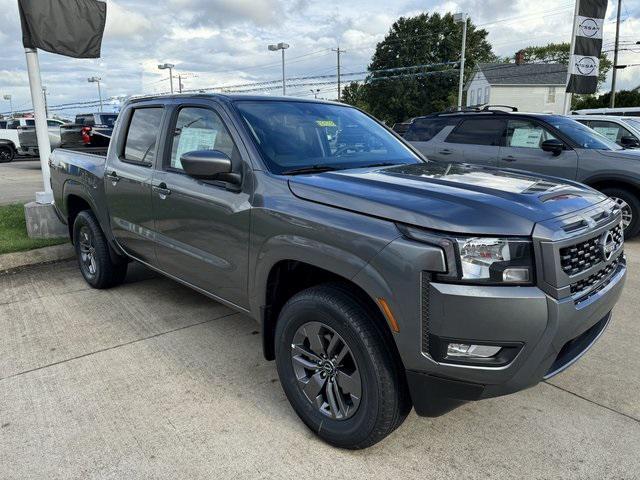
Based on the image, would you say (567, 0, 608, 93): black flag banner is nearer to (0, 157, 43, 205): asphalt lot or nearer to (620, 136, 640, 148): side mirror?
(620, 136, 640, 148): side mirror

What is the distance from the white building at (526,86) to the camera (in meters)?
50.5

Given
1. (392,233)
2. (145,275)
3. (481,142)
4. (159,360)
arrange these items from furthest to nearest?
1. (481,142)
2. (145,275)
3. (159,360)
4. (392,233)

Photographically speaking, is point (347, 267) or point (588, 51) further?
point (588, 51)

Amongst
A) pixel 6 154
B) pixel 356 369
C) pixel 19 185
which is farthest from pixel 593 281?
pixel 6 154

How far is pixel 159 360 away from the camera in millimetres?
3555

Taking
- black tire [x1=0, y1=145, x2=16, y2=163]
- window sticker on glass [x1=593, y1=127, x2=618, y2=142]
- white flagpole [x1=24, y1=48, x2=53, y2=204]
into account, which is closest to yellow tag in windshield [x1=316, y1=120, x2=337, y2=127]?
white flagpole [x1=24, y1=48, x2=53, y2=204]

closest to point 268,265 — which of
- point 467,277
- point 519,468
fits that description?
point 467,277

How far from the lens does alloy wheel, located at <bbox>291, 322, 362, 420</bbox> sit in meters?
2.46

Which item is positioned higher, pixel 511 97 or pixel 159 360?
pixel 511 97

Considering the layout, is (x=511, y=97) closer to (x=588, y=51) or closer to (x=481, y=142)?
(x=588, y=51)

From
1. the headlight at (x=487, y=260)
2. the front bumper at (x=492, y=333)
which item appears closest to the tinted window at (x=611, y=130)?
the front bumper at (x=492, y=333)

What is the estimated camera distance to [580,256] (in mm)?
2248

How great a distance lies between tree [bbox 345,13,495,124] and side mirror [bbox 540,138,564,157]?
49161mm

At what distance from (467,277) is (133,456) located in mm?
1855
